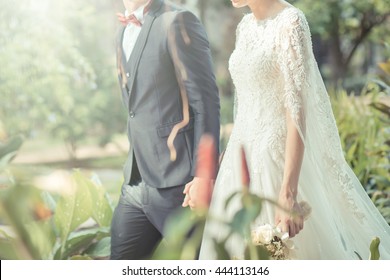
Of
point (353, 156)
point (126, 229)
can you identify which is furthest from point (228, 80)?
point (353, 156)

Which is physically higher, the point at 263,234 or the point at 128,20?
the point at 128,20

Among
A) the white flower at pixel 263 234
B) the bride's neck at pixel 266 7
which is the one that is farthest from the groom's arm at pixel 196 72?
the white flower at pixel 263 234

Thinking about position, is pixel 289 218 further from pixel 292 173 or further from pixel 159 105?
pixel 159 105

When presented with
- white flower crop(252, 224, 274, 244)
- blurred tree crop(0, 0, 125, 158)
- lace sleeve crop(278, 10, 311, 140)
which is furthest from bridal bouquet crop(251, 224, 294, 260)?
blurred tree crop(0, 0, 125, 158)

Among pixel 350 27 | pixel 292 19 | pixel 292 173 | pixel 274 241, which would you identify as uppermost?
pixel 292 19

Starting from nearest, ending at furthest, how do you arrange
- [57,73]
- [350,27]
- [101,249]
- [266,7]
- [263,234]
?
1. [263,234]
2. [266,7]
3. [57,73]
4. [101,249]
5. [350,27]

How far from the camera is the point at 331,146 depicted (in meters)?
1.97

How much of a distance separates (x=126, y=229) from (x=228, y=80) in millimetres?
609

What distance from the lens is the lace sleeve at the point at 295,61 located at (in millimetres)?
1793

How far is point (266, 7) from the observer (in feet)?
6.10

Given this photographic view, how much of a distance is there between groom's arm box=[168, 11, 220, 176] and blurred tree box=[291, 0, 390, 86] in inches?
30.2

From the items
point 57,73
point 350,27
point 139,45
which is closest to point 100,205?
point 57,73

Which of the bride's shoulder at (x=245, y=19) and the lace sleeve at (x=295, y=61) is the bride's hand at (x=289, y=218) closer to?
the lace sleeve at (x=295, y=61)

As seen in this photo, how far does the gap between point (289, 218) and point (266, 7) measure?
0.62 m
